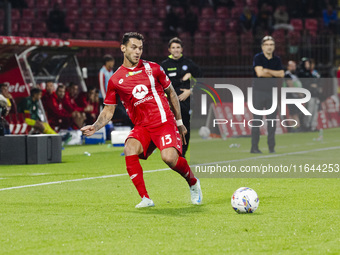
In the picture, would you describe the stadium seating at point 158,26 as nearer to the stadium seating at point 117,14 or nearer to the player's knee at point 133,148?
the stadium seating at point 117,14

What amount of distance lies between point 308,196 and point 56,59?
13287 millimetres

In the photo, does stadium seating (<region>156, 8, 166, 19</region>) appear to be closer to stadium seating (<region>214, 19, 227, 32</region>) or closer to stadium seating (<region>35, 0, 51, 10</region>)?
stadium seating (<region>214, 19, 227, 32</region>)

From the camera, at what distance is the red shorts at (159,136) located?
8430 millimetres

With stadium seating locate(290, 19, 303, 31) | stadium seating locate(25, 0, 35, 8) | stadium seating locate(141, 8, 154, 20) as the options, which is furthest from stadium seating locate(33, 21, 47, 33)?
stadium seating locate(290, 19, 303, 31)

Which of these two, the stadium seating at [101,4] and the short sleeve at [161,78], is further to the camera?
the stadium seating at [101,4]

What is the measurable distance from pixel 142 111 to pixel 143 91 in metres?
0.21

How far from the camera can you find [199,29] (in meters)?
30.0

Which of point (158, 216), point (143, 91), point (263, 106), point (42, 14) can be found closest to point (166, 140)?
point (143, 91)

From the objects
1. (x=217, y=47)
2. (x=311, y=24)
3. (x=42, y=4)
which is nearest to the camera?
(x=217, y=47)

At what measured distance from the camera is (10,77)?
19.3m

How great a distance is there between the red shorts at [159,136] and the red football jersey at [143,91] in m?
0.06

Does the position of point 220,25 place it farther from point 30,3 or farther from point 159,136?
point 159,136

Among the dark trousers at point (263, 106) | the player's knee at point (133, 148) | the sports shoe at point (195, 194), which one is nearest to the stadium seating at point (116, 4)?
the dark trousers at point (263, 106)

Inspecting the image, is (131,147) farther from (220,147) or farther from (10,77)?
(10,77)
